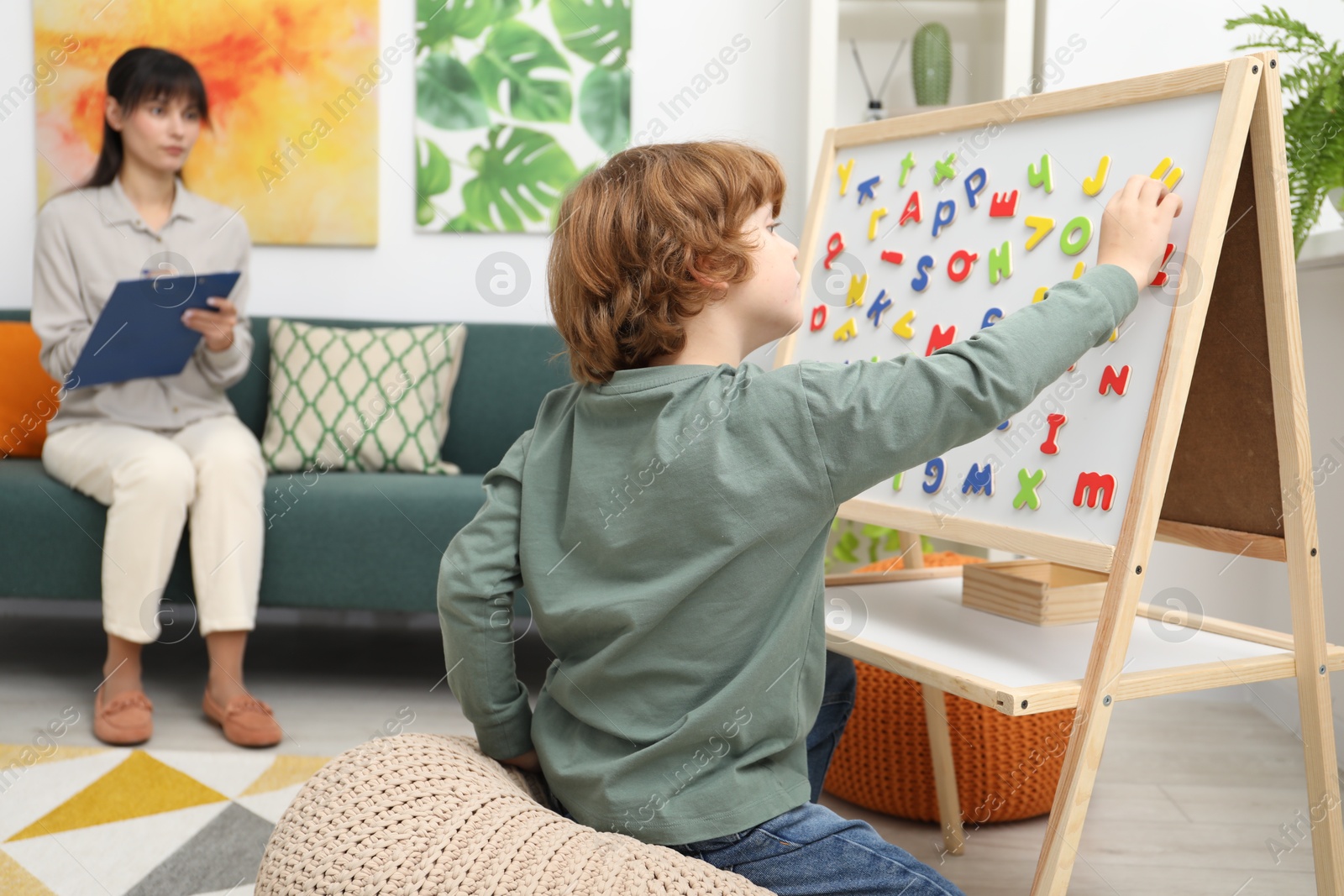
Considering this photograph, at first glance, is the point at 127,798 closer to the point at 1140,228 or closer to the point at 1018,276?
the point at 1018,276

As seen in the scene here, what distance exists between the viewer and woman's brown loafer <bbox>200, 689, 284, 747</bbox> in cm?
198

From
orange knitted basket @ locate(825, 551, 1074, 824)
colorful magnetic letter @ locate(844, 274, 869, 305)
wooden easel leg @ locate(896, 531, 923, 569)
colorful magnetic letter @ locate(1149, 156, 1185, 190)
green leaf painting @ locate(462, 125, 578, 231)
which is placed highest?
green leaf painting @ locate(462, 125, 578, 231)

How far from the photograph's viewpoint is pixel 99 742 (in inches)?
78.5

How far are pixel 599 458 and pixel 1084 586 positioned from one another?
63cm

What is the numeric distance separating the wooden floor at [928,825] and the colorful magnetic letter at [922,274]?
823 millimetres

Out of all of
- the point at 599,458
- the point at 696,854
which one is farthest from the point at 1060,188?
the point at 696,854

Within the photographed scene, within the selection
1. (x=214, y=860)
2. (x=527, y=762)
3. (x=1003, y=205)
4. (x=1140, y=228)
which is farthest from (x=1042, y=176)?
(x=214, y=860)

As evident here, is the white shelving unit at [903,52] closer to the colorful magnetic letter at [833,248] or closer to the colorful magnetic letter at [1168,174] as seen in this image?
the colorful magnetic letter at [833,248]

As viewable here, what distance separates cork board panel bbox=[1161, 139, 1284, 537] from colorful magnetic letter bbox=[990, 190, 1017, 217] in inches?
8.4

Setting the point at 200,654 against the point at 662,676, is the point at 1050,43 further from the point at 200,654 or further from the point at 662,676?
the point at 200,654

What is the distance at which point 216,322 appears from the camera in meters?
2.22

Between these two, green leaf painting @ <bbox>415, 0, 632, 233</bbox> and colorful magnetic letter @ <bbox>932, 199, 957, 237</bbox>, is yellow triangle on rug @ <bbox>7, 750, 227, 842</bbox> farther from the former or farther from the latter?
green leaf painting @ <bbox>415, 0, 632, 233</bbox>

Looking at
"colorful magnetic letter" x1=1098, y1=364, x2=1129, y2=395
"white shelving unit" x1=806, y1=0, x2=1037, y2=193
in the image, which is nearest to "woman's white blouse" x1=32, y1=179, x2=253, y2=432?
"white shelving unit" x1=806, y1=0, x2=1037, y2=193

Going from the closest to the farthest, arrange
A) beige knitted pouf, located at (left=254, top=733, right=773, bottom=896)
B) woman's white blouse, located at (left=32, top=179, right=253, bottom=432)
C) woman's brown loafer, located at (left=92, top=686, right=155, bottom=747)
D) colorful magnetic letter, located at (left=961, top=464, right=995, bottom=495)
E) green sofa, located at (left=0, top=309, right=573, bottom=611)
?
beige knitted pouf, located at (left=254, top=733, right=773, bottom=896) → colorful magnetic letter, located at (left=961, top=464, right=995, bottom=495) → woman's brown loafer, located at (left=92, top=686, right=155, bottom=747) → green sofa, located at (left=0, top=309, right=573, bottom=611) → woman's white blouse, located at (left=32, top=179, right=253, bottom=432)
